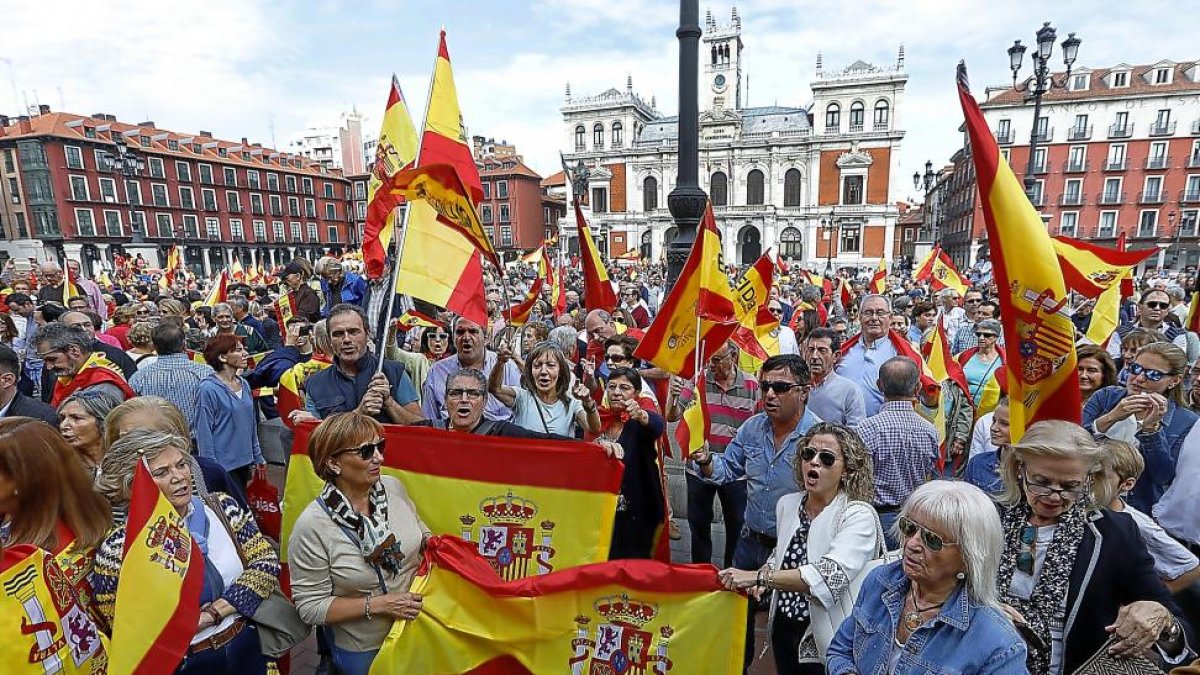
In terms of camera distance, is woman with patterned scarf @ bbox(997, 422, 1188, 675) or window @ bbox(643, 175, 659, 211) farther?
window @ bbox(643, 175, 659, 211)

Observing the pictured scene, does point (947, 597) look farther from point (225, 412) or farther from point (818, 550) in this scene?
point (225, 412)

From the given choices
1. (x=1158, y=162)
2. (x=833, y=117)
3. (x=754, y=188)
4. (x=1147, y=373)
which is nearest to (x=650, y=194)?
(x=754, y=188)

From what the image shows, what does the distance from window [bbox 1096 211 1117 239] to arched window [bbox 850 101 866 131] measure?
799 inches

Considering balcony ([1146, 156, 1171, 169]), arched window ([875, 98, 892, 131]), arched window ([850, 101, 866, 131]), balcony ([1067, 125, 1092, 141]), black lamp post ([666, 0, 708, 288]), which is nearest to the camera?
black lamp post ([666, 0, 708, 288])

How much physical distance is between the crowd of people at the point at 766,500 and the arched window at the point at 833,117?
2374 inches

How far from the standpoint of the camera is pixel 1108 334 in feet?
20.7

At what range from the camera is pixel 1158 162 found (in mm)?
44406

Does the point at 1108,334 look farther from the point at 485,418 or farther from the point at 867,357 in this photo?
the point at 485,418

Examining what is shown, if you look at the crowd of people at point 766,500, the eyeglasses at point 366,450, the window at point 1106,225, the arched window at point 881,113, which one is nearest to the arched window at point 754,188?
the arched window at point 881,113

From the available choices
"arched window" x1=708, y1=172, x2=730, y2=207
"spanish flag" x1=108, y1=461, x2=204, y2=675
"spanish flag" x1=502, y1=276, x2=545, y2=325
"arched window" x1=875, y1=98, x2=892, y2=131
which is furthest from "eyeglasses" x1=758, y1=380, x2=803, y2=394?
"arched window" x1=875, y1=98, x2=892, y2=131

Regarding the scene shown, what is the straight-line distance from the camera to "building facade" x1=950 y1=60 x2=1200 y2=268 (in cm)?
4388

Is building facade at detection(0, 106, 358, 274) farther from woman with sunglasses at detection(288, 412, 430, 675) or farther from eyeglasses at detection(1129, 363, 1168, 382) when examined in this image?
eyeglasses at detection(1129, 363, 1168, 382)

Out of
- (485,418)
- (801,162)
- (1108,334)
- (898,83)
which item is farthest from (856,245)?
(485,418)

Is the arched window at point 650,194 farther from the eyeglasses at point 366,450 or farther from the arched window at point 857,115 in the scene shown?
the eyeglasses at point 366,450
